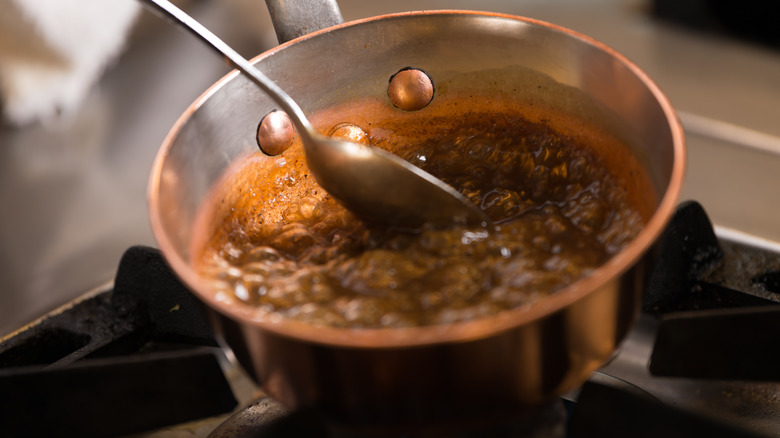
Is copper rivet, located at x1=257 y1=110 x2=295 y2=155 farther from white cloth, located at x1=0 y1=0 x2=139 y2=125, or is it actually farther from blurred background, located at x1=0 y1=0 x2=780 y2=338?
white cloth, located at x1=0 y1=0 x2=139 y2=125

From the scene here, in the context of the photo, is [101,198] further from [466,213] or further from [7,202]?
[466,213]

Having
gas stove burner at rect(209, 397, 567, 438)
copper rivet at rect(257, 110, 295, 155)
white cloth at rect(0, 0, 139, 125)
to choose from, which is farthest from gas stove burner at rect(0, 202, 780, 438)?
white cloth at rect(0, 0, 139, 125)

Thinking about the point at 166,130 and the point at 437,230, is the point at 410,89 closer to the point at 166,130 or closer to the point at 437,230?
the point at 437,230

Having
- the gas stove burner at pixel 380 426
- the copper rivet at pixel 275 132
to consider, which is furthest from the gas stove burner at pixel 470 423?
the copper rivet at pixel 275 132

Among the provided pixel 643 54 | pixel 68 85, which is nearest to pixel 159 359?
pixel 68 85

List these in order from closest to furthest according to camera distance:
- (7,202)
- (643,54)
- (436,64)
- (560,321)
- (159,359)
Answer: (560,321), (159,359), (436,64), (7,202), (643,54)
